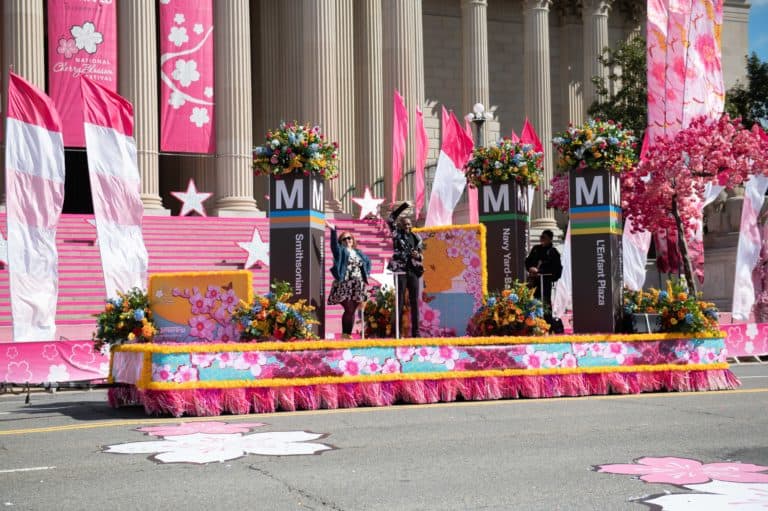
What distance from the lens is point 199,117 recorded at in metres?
33.4

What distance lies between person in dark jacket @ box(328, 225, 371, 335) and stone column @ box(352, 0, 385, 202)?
2177cm

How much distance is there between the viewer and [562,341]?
582 inches

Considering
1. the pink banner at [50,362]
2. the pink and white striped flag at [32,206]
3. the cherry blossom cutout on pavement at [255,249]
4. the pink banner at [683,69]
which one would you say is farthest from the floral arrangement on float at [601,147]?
the cherry blossom cutout on pavement at [255,249]

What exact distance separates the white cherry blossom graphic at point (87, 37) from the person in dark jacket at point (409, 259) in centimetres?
1908

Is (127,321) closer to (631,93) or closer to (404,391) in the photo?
(404,391)

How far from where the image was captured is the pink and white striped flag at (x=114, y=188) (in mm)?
18344

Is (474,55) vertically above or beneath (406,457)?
above

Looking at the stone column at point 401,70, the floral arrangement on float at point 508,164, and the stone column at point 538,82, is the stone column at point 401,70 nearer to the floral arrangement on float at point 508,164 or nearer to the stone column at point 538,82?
the stone column at point 538,82

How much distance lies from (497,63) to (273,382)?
36.2m

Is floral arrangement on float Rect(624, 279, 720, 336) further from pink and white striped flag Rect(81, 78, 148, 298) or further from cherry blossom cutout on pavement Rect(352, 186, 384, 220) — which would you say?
cherry blossom cutout on pavement Rect(352, 186, 384, 220)

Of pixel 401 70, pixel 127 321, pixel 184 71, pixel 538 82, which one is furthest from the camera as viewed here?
pixel 538 82

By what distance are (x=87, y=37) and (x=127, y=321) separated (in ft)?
64.7

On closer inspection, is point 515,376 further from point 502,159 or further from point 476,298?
point 502,159

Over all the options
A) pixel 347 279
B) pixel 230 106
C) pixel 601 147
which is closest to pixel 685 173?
pixel 601 147
